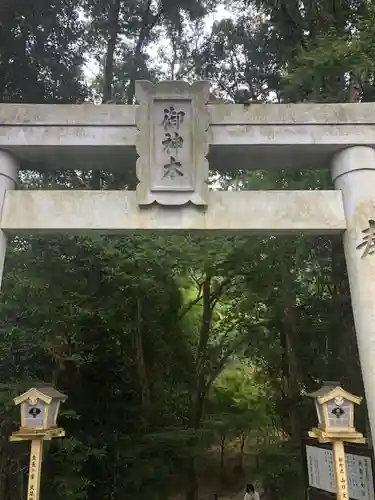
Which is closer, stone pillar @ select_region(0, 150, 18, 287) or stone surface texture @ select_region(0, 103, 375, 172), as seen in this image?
stone pillar @ select_region(0, 150, 18, 287)

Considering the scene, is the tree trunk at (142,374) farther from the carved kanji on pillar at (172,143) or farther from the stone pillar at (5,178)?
the carved kanji on pillar at (172,143)

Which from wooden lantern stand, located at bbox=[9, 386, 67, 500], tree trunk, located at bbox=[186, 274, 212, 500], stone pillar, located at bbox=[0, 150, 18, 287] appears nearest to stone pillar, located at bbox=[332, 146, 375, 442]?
wooden lantern stand, located at bbox=[9, 386, 67, 500]

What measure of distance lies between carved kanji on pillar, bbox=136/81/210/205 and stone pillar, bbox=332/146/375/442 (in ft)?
4.72

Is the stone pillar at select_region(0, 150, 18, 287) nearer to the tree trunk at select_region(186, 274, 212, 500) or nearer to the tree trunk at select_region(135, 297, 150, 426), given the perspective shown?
→ the tree trunk at select_region(135, 297, 150, 426)

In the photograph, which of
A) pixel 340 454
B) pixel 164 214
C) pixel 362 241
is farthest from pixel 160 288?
pixel 340 454

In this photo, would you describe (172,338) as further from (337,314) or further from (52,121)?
(52,121)

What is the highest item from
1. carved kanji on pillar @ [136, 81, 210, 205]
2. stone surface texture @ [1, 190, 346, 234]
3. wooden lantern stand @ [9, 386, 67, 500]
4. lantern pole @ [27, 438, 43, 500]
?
carved kanji on pillar @ [136, 81, 210, 205]

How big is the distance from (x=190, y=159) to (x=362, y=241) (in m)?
1.87

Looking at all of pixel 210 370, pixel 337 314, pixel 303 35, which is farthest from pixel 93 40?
pixel 210 370

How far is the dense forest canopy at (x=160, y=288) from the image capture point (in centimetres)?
705

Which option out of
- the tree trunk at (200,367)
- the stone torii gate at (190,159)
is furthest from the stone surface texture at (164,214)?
the tree trunk at (200,367)

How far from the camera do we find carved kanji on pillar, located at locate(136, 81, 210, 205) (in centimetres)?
486

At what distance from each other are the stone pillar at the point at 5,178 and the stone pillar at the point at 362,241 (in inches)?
134

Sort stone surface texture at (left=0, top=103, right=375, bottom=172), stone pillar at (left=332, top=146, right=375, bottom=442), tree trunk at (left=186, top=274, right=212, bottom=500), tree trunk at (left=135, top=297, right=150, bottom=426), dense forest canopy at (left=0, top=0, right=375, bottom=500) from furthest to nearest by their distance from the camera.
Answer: tree trunk at (left=186, top=274, right=212, bottom=500) < tree trunk at (left=135, top=297, right=150, bottom=426) < dense forest canopy at (left=0, top=0, right=375, bottom=500) < stone surface texture at (left=0, top=103, right=375, bottom=172) < stone pillar at (left=332, top=146, right=375, bottom=442)
